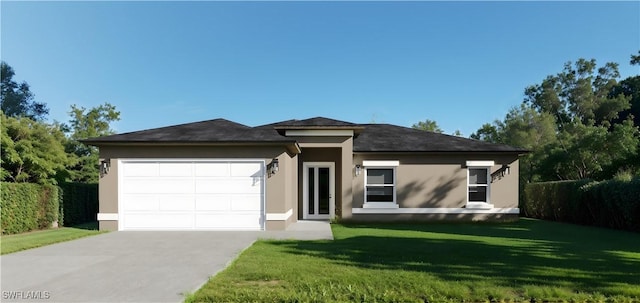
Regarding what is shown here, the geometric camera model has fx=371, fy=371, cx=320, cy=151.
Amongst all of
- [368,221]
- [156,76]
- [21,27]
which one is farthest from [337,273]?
[156,76]

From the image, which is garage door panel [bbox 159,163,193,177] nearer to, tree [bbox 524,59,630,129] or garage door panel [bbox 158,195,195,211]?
garage door panel [bbox 158,195,195,211]

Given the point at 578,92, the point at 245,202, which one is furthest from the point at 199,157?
the point at 578,92

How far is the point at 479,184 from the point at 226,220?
10.4 m

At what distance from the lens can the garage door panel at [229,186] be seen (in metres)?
12.4

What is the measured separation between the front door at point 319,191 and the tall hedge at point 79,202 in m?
9.40

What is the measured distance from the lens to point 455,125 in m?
43.2

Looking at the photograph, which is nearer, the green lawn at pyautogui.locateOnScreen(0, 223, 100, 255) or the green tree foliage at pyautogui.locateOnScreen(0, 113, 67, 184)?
the green lawn at pyautogui.locateOnScreen(0, 223, 100, 255)

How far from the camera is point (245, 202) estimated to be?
12.3 metres

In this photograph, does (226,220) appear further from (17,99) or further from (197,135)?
(17,99)

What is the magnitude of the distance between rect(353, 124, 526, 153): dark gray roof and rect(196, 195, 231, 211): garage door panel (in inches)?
225

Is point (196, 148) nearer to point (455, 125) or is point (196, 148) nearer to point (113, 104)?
point (113, 104)

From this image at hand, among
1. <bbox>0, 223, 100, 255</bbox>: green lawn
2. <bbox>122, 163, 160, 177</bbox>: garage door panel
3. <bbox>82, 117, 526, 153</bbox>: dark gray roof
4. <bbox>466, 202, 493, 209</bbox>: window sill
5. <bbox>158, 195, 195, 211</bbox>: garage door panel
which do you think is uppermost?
<bbox>82, 117, 526, 153</bbox>: dark gray roof

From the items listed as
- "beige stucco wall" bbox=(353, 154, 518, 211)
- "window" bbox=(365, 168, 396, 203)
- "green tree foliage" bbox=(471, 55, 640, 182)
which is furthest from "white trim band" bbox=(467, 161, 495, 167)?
"window" bbox=(365, 168, 396, 203)

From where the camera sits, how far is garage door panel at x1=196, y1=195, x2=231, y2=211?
12.3 m
